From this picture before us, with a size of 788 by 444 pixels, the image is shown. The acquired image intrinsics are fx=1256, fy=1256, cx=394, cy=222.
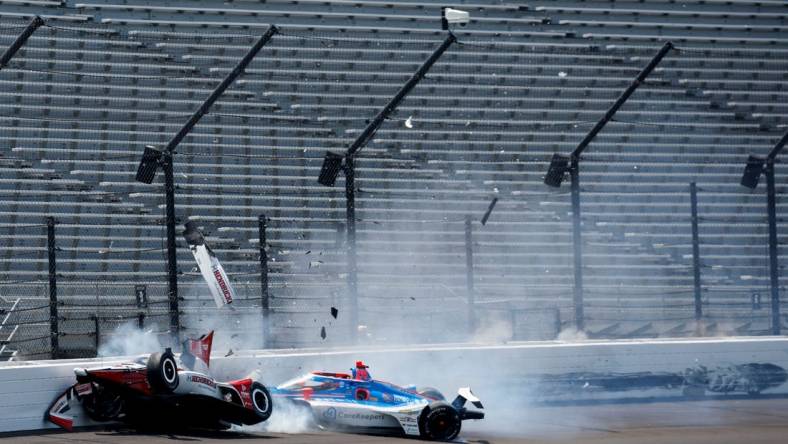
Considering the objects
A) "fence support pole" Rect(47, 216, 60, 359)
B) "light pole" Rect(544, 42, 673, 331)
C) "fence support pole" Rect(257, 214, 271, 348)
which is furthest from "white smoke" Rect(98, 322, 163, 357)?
"light pole" Rect(544, 42, 673, 331)

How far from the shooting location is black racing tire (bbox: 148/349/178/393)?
1199 cm

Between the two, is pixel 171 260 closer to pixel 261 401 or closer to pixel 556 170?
pixel 261 401

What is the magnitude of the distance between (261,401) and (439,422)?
5.86 feet

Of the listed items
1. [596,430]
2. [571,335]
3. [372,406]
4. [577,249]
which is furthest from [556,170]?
[372,406]

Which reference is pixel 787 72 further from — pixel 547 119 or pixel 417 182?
pixel 417 182

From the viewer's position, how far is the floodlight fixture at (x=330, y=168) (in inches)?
594

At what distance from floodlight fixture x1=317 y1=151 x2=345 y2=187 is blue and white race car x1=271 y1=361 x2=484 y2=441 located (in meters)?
2.84

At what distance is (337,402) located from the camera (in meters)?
12.7

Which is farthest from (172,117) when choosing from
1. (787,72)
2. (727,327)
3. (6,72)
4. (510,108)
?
(787,72)

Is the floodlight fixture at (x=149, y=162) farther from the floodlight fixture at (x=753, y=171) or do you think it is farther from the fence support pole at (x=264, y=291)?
the floodlight fixture at (x=753, y=171)

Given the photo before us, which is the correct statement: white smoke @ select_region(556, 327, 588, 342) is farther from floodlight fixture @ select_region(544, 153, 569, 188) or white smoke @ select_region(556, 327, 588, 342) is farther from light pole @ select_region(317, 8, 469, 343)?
light pole @ select_region(317, 8, 469, 343)

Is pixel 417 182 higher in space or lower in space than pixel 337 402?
higher

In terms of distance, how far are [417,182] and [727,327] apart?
499 centimetres

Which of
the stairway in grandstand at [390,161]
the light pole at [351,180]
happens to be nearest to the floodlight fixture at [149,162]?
the stairway in grandstand at [390,161]
